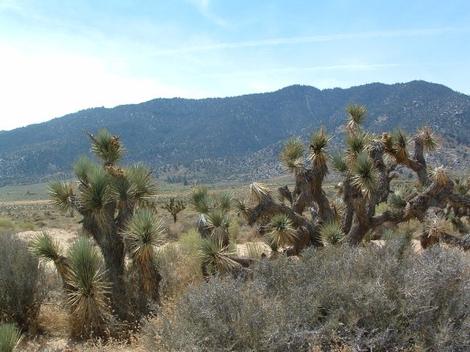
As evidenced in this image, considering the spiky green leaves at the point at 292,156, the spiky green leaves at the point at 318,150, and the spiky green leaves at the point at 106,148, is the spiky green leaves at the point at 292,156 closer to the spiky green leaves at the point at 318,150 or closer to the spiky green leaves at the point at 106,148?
the spiky green leaves at the point at 318,150

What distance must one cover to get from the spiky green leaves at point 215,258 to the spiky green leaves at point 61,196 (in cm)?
271

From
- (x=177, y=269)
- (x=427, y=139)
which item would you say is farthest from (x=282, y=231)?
(x=427, y=139)

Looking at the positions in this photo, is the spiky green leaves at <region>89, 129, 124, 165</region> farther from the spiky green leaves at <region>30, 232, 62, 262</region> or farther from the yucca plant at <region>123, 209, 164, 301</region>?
the spiky green leaves at <region>30, 232, 62, 262</region>

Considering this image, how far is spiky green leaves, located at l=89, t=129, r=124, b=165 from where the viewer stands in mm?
10203

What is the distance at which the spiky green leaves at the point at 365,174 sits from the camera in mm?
10914

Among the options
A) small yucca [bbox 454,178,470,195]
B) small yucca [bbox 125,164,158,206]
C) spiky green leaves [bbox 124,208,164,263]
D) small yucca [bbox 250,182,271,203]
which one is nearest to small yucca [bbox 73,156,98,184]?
small yucca [bbox 125,164,158,206]

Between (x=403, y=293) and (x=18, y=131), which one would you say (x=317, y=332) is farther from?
(x=18, y=131)

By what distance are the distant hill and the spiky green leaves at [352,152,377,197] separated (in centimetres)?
9233

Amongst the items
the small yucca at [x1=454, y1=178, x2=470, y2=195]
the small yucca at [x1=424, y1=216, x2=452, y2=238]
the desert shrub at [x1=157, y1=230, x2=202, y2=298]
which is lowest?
the small yucca at [x1=454, y1=178, x2=470, y2=195]

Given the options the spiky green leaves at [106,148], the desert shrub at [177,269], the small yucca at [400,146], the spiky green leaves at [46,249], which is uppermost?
the spiky green leaves at [106,148]

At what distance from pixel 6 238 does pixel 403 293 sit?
7734mm

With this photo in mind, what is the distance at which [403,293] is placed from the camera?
575 cm

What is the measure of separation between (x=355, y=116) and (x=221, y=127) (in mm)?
150369

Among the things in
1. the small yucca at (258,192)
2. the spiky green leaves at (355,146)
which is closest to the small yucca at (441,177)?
the spiky green leaves at (355,146)
